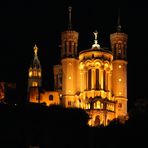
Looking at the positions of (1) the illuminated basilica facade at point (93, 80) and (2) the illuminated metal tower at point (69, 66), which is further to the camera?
(2) the illuminated metal tower at point (69, 66)

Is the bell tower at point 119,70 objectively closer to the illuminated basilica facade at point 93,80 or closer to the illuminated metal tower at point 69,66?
the illuminated basilica facade at point 93,80

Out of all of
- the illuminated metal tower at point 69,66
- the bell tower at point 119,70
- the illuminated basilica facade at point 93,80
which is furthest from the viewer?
the illuminated metal tower at point 69,66

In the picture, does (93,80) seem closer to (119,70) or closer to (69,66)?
(69,66)

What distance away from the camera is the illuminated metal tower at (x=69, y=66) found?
413 feet

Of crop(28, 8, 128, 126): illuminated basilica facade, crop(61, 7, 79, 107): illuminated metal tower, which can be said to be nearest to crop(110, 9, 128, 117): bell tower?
crop(28, 8, 128, 126): illuminated basilica facade

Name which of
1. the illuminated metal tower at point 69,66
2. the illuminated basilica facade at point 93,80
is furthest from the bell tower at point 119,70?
the illuminated metal tower at point 69,66

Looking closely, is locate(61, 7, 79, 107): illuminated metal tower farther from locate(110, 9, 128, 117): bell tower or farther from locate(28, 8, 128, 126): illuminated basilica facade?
locate(110, 9, 128, 117): bell tower

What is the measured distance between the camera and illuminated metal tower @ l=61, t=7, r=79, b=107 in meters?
126

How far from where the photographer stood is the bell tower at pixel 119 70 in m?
126

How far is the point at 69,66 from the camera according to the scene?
127 m

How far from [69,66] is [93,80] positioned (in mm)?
5673

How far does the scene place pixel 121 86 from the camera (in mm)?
127000

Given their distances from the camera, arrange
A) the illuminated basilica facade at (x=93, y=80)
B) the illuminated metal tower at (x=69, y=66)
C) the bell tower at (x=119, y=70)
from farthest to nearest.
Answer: the illuminated metal tower at (x=69, y=66), the bell tower at (x=119, y=70), the illuminated basilica facade at (x=93, y=80)

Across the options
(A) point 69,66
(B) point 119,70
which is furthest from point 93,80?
(B) point 119,70
